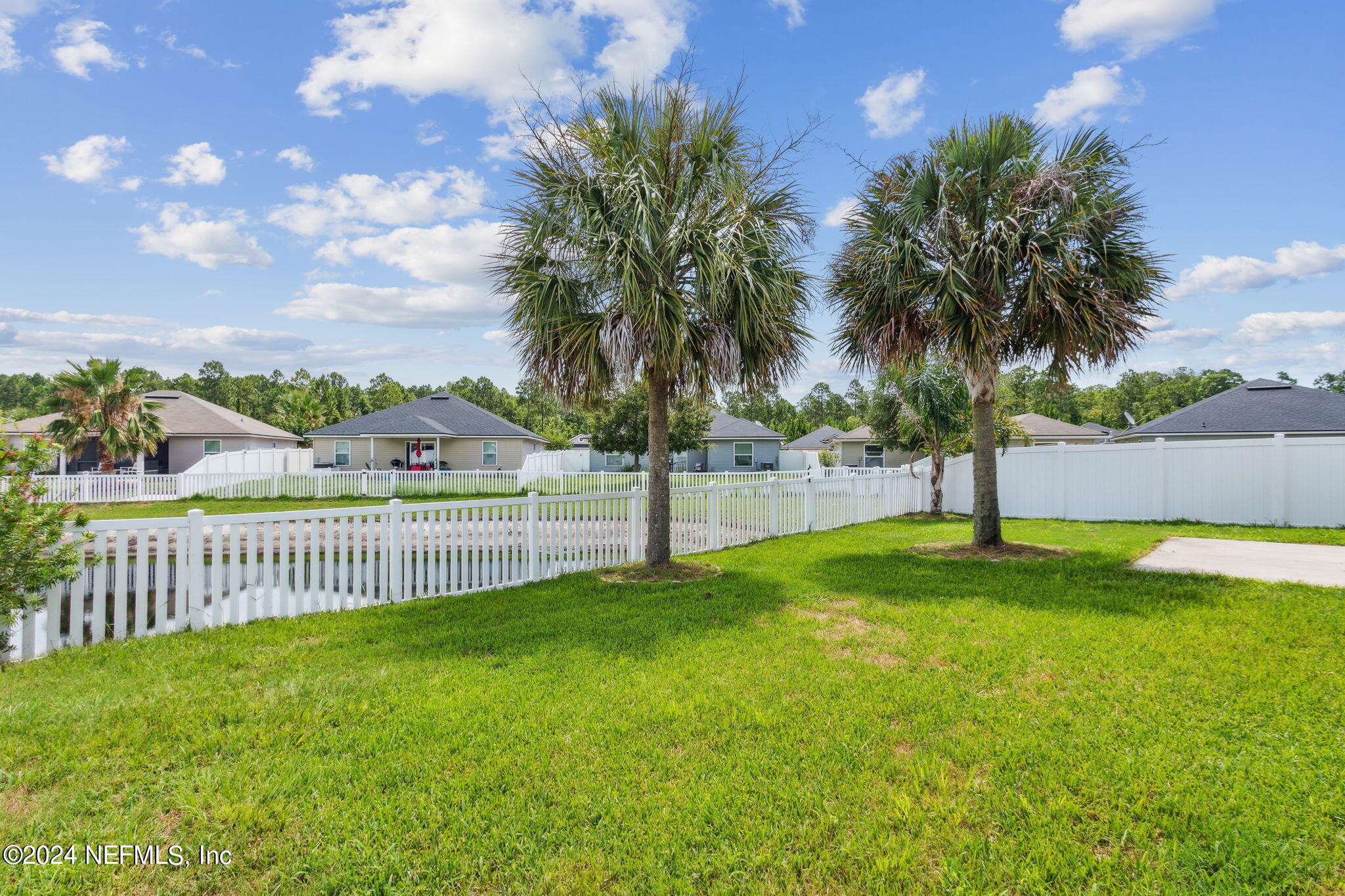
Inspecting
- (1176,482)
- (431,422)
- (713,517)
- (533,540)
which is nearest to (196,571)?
(533,540)

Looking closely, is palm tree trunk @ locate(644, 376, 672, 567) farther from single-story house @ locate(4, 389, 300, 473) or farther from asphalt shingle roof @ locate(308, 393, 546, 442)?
single-story house @ locate(4, 389, 300, 473)

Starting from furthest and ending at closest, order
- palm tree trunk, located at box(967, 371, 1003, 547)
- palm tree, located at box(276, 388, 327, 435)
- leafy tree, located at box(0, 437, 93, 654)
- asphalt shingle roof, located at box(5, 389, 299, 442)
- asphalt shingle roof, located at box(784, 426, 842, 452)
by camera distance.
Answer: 1. asphalt shingle roof, located at box(784, 426, 842, 452)
2. palm tree, located at box(276, 388, 327, 435)
3. asphalt shingle roof, located at box(5, 389, 299, 442)
4. palm tree trunk, located at box(967, 371, 1003, 547)
5. leafy tree, located at box(0, 437, 93, 654)

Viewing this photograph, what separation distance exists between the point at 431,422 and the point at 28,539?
72.4 ft

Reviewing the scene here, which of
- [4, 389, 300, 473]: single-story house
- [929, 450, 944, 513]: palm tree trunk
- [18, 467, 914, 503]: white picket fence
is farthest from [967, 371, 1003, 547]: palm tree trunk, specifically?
[4, 389, 300, 473]: single-story house

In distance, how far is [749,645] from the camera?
451cm

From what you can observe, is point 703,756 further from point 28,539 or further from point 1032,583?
point 1032,583

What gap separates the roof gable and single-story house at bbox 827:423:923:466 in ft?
37.7

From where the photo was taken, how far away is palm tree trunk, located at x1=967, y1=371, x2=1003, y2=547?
8.59 m

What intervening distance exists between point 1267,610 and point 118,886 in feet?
25.6

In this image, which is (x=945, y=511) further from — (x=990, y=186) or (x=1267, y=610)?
(x=1267, y=610)

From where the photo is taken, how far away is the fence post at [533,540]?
23.4 feet

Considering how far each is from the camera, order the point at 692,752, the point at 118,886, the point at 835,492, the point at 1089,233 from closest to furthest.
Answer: the point at 118,886 < the point at 692,752 < the point at 1089,233 < the point at 835,492

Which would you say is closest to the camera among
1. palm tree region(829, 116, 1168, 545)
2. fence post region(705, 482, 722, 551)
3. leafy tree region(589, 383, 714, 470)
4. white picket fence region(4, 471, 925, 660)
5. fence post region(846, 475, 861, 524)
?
white picket fence region(4, 471, 925, 660)

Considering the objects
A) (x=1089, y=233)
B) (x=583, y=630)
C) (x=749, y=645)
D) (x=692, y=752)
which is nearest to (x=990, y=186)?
(x=1089, y=233)
